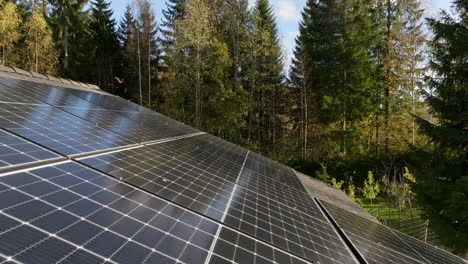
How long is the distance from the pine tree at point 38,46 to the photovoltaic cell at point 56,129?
29807 mm

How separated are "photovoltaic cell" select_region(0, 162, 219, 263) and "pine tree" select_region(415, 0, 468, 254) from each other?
12.2 m

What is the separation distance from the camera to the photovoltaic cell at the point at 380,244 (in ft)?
16.6

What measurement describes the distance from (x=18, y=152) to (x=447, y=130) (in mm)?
14881

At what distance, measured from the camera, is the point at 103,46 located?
42.3m

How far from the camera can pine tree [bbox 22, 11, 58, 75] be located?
29094mm

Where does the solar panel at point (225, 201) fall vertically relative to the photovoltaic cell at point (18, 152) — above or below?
below

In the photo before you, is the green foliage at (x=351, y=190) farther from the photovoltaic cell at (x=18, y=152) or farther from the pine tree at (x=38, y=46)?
the pine tree at (x=38, y=46)

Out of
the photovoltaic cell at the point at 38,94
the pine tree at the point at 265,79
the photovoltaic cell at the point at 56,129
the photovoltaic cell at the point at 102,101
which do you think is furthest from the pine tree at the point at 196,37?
the photovoltaic cell at the point at 56,129

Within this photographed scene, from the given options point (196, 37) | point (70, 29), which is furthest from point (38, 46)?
point (196, 37)

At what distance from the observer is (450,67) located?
12.9 metres

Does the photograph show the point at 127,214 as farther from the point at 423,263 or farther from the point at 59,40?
the point at 59,40

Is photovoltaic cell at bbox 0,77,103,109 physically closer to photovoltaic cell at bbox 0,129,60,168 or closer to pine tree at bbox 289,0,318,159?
photovoltaic cell at bbox 0,129,60,168

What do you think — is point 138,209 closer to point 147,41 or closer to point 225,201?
point 225,201

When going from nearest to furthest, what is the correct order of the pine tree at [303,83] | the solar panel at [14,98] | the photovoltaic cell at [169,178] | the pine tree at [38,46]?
the photovoltaic cell at [169,178] → the solar panel at [14,98] → the pine tree at [38,46] → the pine tree at [303,83]
